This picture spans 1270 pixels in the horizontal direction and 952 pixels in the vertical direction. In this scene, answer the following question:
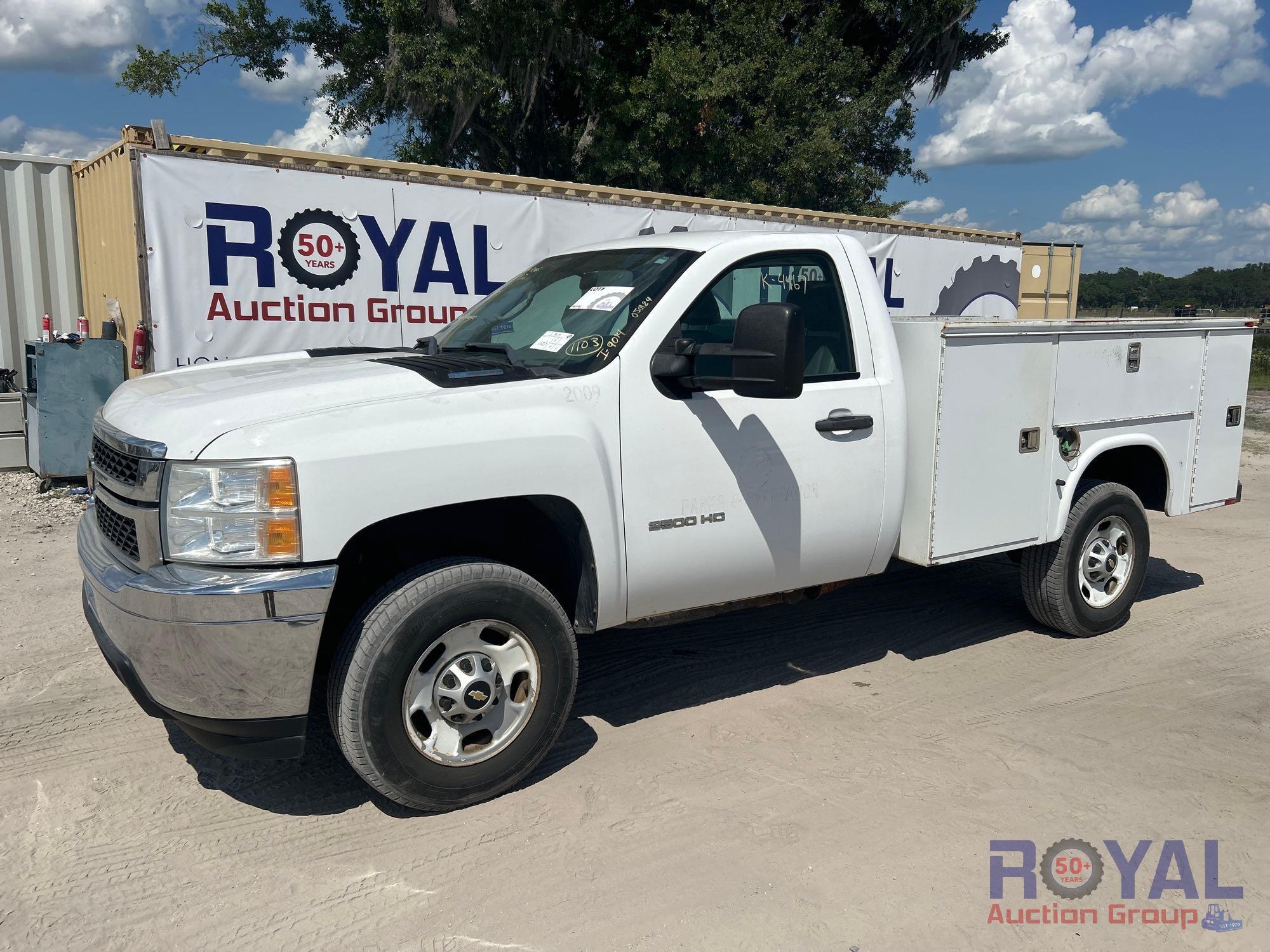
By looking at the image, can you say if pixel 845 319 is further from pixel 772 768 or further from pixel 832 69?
pixel 832 69

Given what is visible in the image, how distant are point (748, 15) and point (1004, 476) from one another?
13.9 m

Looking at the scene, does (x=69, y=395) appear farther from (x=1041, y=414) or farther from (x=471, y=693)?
(x=1041, y=414)

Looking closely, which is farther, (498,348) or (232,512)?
(498,348)

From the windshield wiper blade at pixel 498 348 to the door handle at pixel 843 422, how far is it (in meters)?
1.27

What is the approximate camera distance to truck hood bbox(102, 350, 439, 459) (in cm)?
299

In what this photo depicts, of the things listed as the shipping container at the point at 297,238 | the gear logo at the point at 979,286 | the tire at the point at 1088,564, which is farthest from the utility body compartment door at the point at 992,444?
the gear logo at the point at 979,286

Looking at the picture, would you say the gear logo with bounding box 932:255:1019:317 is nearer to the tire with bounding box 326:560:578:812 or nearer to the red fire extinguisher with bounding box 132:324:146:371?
the red fire extinguisher with bounding box 132:324:146:371

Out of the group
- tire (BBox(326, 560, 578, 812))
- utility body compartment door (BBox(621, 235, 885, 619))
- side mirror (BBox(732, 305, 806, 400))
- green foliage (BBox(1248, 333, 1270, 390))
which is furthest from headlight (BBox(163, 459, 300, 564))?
green foliage (BBox(1248, 333, 1270, 390))

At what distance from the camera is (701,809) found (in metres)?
3.44

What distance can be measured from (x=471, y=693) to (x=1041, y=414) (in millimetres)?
3164

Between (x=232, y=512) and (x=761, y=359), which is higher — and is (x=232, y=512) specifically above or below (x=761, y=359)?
below

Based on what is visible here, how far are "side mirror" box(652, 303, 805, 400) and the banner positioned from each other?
16.5 ft

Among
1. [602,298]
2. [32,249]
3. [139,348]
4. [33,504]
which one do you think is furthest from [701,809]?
[32,249]

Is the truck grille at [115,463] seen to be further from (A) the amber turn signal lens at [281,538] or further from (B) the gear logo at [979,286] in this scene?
(B) the gear logo at [979,286]
